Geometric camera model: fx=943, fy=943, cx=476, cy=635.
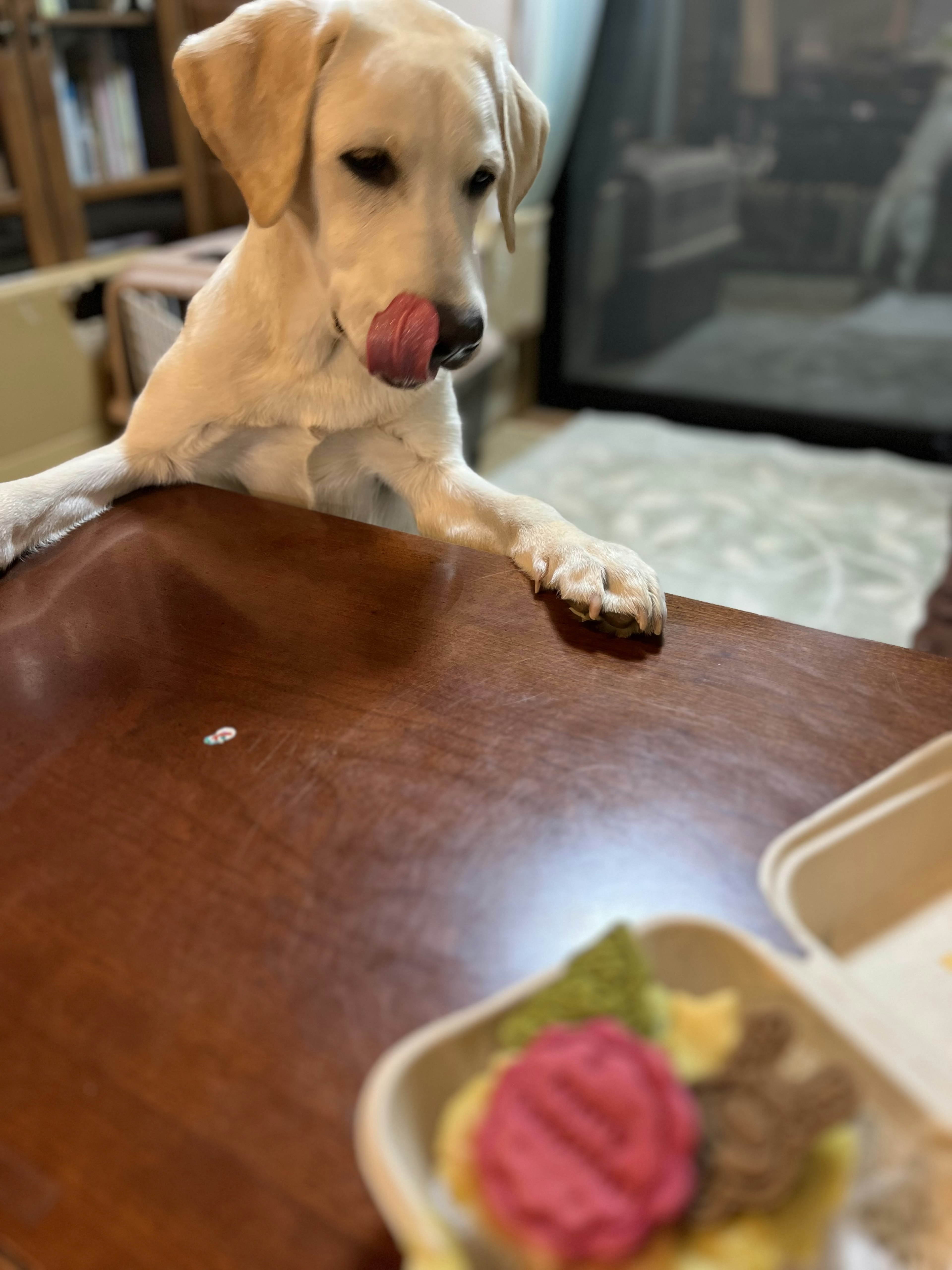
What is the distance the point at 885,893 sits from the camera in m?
0.64

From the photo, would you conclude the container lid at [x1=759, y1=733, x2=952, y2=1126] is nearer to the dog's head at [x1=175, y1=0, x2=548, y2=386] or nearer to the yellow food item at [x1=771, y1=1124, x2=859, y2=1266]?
the yellow food item at [x1=771, y1=1124, x2=859, y2=1266]

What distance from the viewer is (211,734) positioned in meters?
0.72

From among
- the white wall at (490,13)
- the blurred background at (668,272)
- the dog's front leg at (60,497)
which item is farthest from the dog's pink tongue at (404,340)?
the white wall at (490,13)

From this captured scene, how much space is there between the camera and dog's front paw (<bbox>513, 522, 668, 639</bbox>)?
847 mm

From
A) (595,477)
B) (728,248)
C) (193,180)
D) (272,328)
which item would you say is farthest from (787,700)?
(728,248)

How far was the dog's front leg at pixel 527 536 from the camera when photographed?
854mm

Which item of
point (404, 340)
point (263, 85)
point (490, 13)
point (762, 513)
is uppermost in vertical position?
point (490, 13)

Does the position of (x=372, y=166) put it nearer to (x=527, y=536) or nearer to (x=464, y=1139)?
(x=527, y=536)

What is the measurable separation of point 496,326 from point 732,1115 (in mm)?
3213

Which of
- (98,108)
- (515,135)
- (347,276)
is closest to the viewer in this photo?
(347,276)

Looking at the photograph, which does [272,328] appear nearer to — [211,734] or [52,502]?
[52,502]

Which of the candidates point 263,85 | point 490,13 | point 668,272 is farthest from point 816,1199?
point 668,272

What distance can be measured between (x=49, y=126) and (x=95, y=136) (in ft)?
0.75

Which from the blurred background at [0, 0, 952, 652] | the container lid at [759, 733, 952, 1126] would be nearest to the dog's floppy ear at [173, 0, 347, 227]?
the container lid at [759, 733, 952, 1126]
